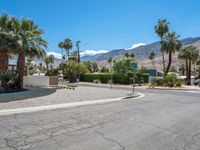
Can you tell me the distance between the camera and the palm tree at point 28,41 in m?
20.6

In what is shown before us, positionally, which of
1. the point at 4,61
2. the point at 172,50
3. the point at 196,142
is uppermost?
the point at 172,50

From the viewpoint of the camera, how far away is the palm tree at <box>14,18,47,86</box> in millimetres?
20639

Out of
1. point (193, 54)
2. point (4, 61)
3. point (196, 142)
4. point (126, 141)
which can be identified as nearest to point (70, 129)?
point (126, 141)

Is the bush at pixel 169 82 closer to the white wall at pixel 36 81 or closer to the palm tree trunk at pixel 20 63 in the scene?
the white wall at pixel 36 81

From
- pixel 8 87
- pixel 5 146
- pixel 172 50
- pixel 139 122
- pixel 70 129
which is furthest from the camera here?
pixel 172 50

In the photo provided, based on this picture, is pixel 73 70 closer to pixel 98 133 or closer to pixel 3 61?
pixel 3 61

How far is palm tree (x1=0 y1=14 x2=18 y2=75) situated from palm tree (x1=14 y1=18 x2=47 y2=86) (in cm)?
67

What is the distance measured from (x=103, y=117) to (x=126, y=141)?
3.31 metres

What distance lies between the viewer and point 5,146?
17.5 feet

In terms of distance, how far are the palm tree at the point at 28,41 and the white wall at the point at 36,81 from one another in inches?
128

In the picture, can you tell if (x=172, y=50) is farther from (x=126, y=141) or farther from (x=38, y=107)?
(x=126, y=141)

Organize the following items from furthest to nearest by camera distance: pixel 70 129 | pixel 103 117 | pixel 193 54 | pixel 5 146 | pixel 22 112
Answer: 1. pixel 193 54
2. pixel 22 112
3. pixel 103 117
4. pixel 70 129
5. pixel 5 146

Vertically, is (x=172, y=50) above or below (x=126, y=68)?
above

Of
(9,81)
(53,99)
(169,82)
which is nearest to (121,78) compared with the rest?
(169,82)
